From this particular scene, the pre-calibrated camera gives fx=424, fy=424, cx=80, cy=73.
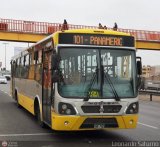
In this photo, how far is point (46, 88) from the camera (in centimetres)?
1199

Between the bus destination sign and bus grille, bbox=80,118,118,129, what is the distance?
6.46 ft

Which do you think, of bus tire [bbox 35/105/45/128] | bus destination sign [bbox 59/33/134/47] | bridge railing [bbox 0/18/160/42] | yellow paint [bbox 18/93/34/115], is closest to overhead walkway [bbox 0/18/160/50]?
bridge railing [bbox 0/18/160/42]

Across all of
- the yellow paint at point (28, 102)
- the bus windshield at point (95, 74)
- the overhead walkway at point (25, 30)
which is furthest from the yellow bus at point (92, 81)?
the overhead walkway at point (25, 30)

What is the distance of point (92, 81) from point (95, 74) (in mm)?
195

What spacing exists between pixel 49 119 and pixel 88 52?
2.10 metres

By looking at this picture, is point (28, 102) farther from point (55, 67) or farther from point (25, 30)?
point (25, 30)

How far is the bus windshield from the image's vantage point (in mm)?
10570

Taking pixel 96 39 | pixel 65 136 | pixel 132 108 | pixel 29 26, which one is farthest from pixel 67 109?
pixel 29 26

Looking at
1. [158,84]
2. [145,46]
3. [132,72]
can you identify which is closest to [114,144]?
[132,72]

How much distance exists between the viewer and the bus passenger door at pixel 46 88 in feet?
37.8

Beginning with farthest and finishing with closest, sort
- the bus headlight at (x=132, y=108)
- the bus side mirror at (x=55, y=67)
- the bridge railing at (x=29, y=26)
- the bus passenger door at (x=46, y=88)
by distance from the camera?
the bridge railing at (x=29, y=26) < the bus passenger door at (x=46, y=88) < the bus headlight at (x=132, y=108) < the bus side mirror at (x=55, y=67)

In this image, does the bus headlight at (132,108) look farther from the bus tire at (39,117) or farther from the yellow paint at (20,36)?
the yellow paint at (20,36)

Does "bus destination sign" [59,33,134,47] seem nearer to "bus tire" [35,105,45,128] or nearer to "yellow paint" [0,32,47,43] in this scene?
"bus tire" [35,105,45,128]

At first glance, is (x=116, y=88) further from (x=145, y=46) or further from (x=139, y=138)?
(x=145, y=46)
